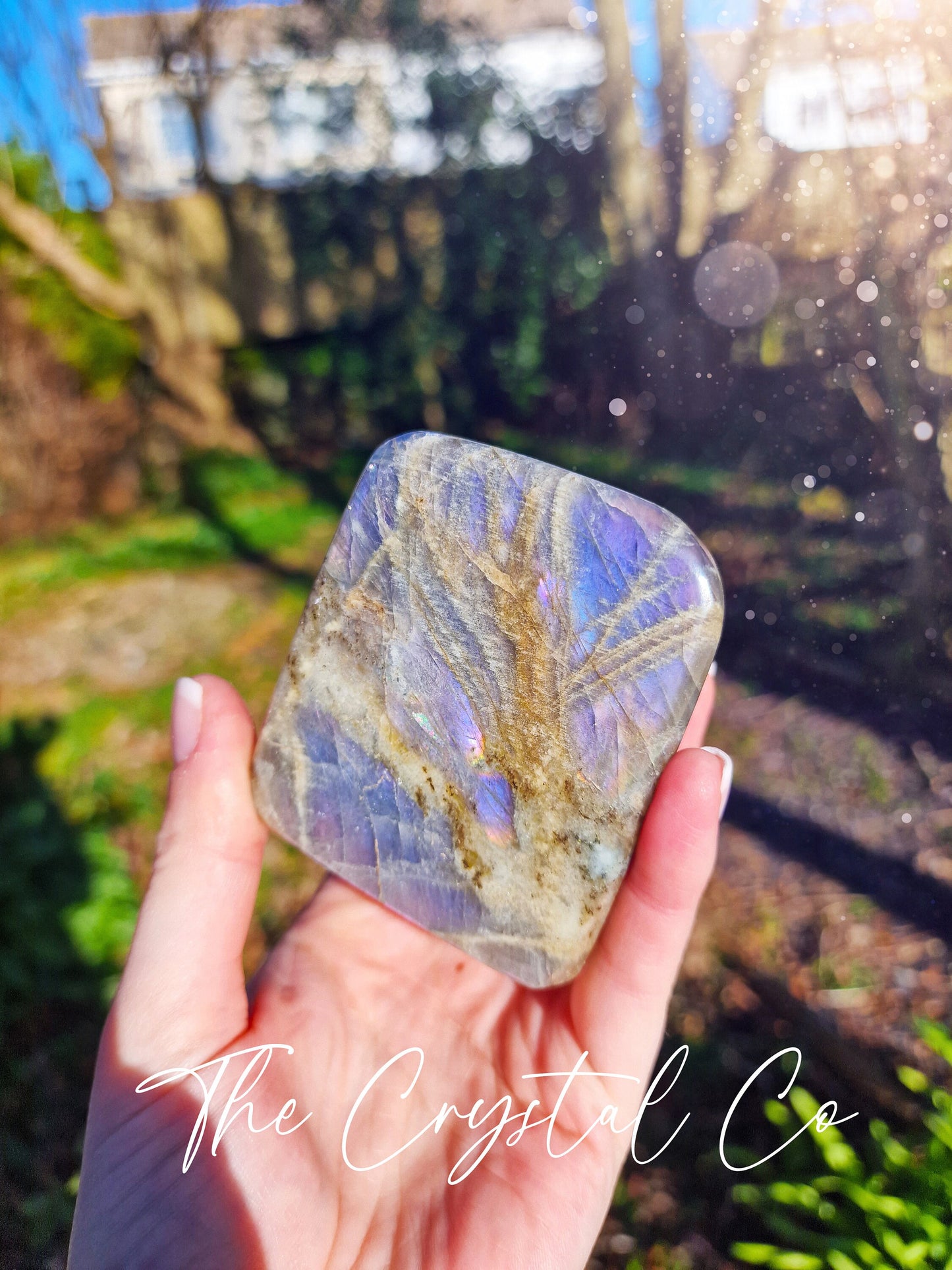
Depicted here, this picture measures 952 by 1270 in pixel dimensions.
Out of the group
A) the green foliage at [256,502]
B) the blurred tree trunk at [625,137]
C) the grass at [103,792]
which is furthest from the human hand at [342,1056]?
the green foliage at [256,502]

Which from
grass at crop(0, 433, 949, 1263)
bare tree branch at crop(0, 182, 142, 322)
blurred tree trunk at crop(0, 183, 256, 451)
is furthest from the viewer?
blurred tree trunk at crop(0, 183, 256, 451)

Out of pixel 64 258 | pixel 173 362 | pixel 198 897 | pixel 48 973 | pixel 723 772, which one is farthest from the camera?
pixel 173 362

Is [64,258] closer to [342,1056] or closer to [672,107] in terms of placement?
[672,107]

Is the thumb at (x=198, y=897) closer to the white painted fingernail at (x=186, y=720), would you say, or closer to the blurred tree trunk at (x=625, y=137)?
the white painted fingernail at (x=186, y=720)

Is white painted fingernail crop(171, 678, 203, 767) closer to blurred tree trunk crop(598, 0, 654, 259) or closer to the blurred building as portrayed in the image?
blurred tree trunk crop(598, 0, 654, 259)

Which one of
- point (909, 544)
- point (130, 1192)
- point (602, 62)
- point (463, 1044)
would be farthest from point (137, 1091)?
point (602, 62)

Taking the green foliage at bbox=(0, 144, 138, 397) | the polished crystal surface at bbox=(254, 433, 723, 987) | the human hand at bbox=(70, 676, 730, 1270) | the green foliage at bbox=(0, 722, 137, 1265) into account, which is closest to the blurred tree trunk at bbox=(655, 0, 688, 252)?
the polished crystal surface at bbox=(254, 433, 723, 987)

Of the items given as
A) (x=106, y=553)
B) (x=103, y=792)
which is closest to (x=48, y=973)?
(x=103, y=792)
